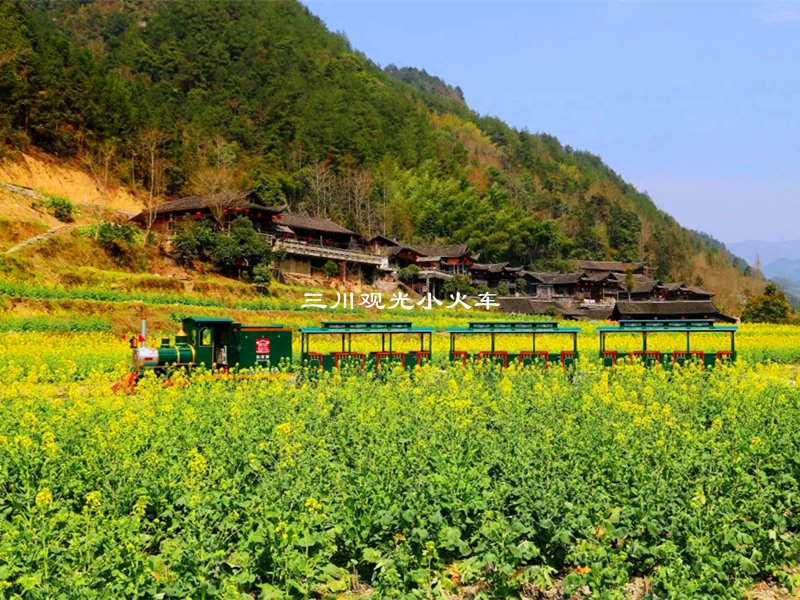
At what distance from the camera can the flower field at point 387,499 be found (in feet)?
19.7

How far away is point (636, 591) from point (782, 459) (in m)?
3.28

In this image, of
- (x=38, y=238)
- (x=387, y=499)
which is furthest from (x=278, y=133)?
(x=387, y=499)

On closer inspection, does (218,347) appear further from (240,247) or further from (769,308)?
(769,308)

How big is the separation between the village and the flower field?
39954 millimetres

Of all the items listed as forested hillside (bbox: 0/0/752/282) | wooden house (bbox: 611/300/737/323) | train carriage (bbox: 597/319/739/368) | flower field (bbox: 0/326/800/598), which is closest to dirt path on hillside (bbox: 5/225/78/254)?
forested hillside (bbox: 0/0/752/282)

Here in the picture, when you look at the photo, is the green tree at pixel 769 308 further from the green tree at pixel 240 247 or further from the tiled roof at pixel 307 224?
the green tree at pixel 240 247

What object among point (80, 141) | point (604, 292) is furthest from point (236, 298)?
point (604, 292)

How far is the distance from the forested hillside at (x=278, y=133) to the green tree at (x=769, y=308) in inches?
1125

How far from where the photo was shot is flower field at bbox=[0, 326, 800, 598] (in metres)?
6.00

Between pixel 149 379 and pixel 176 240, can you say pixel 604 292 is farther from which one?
pixel 149 379

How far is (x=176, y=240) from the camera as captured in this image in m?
45.2

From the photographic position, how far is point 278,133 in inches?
3526

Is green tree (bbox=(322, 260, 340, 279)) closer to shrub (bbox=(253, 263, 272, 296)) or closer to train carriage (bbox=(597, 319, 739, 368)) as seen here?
shrub (bbox=(253, 263, 272, 296))

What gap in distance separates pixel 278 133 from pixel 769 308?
62.5 meters
